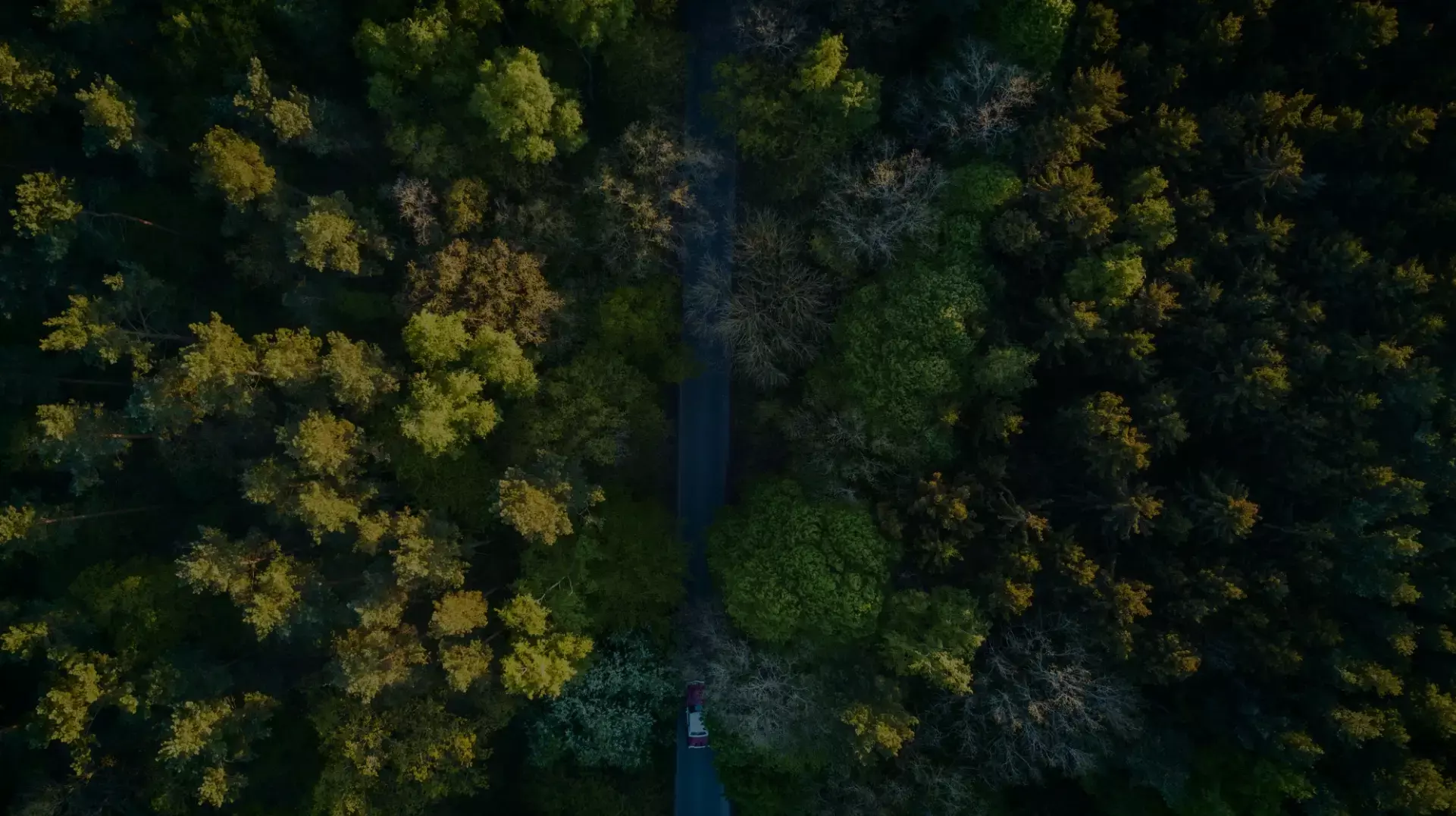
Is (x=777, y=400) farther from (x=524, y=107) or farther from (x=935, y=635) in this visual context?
(x=524, y=107)

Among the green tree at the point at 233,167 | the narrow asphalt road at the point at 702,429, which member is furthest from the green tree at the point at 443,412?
the narrow asphalt road at the point at 702,429

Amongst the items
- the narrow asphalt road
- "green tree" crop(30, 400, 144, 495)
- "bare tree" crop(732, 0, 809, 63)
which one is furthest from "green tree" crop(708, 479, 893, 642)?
"green tree" crop(30, 400, 144, 495)

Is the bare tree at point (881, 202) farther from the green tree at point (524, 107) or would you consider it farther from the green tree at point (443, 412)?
the green tree at point (443, 412)

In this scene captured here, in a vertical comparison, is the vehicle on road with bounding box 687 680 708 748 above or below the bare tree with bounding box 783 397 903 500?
below

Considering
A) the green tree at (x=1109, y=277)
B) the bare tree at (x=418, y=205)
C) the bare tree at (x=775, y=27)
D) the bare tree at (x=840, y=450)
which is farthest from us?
the bare tree at (x=840, y=450)

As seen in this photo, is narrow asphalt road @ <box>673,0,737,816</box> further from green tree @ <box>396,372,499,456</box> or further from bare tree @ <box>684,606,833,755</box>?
green tree @ <box>396,372,499,456</box>

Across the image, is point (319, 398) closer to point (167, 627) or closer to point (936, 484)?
point (167, 627)

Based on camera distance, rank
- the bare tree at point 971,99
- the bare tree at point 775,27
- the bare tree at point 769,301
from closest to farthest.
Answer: the bare tree at point 971,99 → the bare tree at point 775,27 → the bare tree at point 769,301
